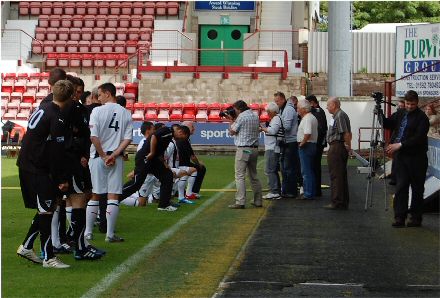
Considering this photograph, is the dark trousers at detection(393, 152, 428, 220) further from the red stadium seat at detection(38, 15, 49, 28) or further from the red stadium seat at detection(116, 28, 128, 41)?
the red stadium seat at detection(38, 15, 49, 28)

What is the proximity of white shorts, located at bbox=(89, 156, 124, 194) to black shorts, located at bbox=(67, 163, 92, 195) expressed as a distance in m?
1.04

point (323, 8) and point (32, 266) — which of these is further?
point (323, 8)

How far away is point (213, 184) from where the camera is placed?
75.3 feet

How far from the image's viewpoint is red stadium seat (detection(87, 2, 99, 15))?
5066cm

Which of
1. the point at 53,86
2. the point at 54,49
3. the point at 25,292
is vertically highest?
the point at 54,49

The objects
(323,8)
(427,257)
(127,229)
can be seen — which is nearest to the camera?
(427,257)

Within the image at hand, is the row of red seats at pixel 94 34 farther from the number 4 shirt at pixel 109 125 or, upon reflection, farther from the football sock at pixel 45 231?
the football sock at pixel 45 231

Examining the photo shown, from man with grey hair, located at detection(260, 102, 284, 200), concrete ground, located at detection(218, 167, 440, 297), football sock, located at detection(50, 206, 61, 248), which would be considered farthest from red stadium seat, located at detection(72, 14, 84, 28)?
football sock, located at detection(50, 206, 61, 248)

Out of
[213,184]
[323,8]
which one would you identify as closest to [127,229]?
[213,184]

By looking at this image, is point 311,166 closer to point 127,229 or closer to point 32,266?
point 127,229

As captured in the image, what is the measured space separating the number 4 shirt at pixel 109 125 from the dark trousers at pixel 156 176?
335cm

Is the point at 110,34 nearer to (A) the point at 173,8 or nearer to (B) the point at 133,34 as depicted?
(B) the point at 133,34

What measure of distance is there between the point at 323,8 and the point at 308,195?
54.6 meters

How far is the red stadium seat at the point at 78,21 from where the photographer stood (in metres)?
49.5
